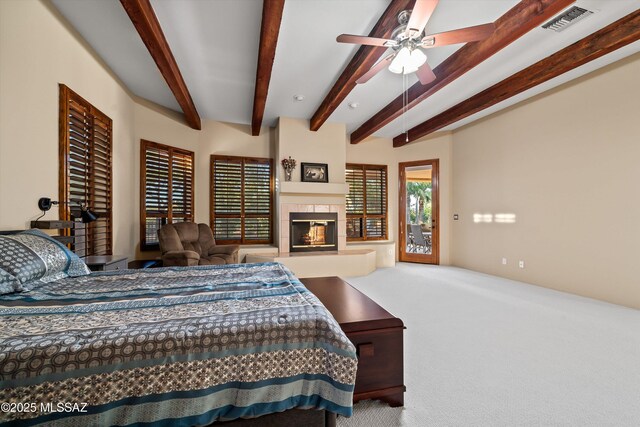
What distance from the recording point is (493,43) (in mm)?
2807

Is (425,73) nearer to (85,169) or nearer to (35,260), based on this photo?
(35,260)

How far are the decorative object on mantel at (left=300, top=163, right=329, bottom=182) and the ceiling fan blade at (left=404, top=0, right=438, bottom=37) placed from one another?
3.40 m

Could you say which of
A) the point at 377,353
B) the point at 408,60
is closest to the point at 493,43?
the point at 408,60

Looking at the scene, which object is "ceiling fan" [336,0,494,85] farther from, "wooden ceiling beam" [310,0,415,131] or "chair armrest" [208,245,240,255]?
"chair armrest" [208,245,240,255]

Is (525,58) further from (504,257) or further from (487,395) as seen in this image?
(487,395)

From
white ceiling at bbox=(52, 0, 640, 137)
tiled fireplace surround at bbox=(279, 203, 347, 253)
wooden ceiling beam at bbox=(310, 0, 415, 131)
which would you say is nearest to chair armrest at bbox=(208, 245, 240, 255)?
tiled fireplace surround at bbox=(279, 203, 347, 253)

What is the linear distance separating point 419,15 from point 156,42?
242cm

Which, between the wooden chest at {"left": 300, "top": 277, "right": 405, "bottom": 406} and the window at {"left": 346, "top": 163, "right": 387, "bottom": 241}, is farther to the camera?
the window at {"left": 346, "top": 163, "right": 387, "bottom": 241}

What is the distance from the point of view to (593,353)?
2227 mm

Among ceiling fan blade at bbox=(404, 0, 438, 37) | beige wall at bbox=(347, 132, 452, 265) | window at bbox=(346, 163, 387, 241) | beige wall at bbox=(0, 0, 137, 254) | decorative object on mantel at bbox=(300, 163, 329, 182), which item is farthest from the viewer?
window at bbox=(346, 163, 387, 241)

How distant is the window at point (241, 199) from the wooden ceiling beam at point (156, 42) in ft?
5.52

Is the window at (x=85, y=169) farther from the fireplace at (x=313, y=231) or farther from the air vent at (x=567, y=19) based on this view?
the air vent at (x=567, y=19)

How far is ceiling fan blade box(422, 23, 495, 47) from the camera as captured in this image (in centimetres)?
214

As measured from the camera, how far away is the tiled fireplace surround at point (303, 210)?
17.6ft
